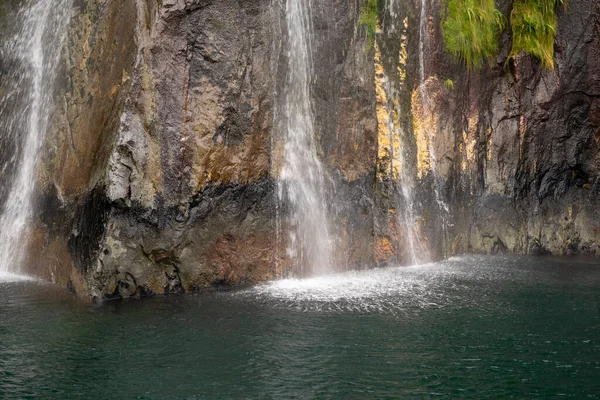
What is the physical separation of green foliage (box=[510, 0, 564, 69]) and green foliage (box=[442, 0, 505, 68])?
0.34 m

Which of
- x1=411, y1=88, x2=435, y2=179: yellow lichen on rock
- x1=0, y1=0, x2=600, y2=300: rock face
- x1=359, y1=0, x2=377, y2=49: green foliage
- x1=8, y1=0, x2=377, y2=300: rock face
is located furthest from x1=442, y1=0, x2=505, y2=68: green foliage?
x1=8, y1=0, x2=377, y2=300: rock face

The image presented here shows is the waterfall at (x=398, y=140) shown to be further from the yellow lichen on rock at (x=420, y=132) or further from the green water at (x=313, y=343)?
the green water at (x=313, y=343)

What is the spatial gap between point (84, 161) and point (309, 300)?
3793 mm

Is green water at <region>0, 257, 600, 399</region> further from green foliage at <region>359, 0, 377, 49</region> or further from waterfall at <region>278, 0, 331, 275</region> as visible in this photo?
green foliage at <region>359, 0, 377, 49</region>

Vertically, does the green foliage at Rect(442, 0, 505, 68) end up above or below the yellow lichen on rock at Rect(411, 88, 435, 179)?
above

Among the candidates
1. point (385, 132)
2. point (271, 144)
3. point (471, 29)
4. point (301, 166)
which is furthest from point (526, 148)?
point (271, 144)

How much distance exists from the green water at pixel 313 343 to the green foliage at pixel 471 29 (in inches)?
198

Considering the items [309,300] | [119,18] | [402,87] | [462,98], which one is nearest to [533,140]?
[462,98]

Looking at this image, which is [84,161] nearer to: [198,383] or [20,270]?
[20,270]

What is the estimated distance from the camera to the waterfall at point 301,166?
953 cm

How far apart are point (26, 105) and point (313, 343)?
7.02 metres

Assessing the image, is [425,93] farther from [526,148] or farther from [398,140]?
[526,148]

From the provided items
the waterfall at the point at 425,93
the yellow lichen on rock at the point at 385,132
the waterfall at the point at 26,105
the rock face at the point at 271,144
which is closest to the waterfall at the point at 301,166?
the rock face at the point at 271,144

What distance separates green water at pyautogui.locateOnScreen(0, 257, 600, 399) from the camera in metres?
4.84
